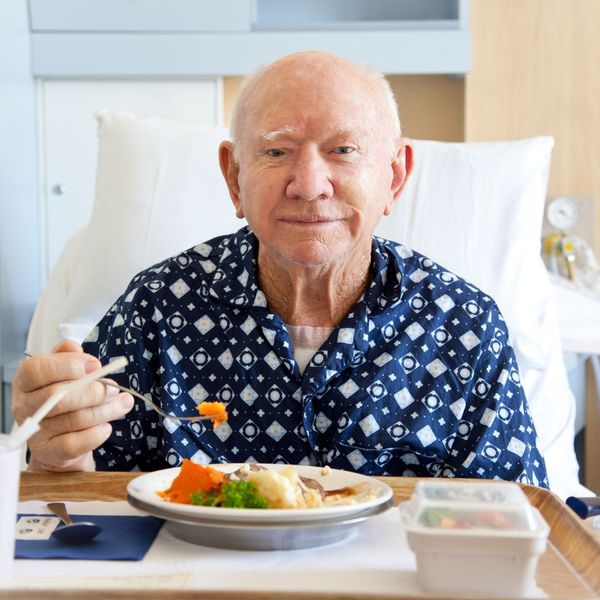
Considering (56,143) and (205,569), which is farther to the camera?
(56,143)

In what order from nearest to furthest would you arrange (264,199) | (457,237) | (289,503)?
(289,503) → (264,199) → (457,237)

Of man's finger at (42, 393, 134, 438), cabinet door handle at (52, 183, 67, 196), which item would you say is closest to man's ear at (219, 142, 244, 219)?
man's finger at (42, 393, 134, 438)

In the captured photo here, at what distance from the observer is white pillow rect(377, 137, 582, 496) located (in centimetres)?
215

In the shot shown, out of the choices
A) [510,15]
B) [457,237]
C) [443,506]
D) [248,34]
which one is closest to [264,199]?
[443,506]

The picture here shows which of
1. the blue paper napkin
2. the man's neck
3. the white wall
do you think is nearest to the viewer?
the blue paper napkin

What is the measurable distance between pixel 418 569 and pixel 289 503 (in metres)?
0.16

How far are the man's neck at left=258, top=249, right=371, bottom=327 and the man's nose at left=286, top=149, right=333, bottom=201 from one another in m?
0.13

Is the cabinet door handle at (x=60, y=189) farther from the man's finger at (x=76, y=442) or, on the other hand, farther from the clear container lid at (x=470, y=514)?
the clear container lid at (x=470, y=514)

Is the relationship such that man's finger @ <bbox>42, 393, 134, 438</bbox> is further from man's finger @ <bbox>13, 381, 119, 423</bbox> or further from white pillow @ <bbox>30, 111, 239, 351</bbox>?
white pillow @ <bbox>30, 111, 239, 351</bbox>

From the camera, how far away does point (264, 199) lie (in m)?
1.48

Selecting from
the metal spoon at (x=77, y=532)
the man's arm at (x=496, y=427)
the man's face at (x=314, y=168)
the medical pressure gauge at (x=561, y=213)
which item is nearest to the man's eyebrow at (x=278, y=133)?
the man's face at (x=314, y=168)

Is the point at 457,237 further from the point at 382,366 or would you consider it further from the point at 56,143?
the point at 56,143

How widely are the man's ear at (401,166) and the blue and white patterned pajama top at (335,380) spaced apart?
0.37ft

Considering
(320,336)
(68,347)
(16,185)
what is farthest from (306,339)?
(16,185)
